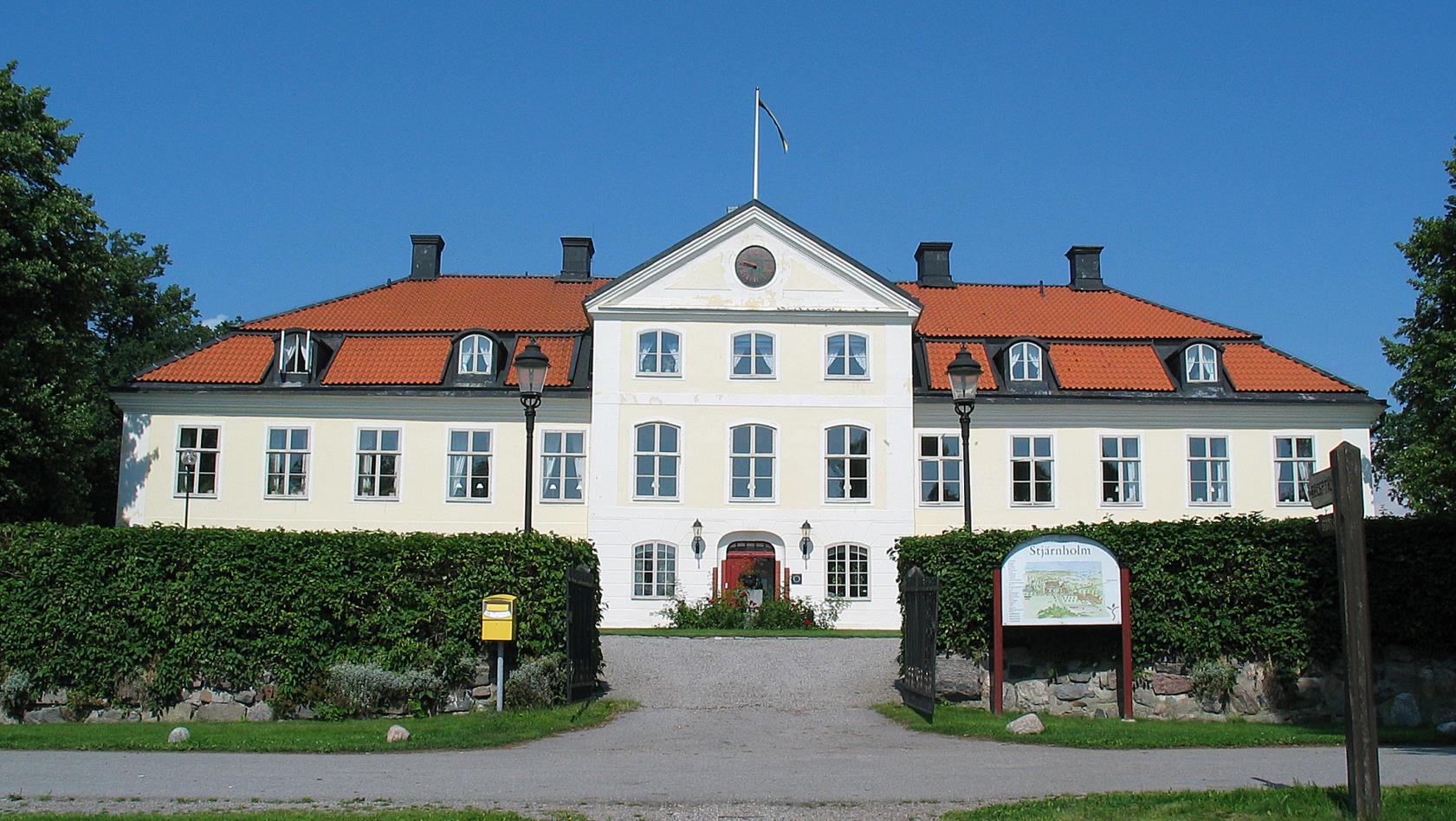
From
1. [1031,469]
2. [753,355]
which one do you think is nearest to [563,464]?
[753,355]

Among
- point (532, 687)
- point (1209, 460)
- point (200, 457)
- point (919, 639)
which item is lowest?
point (532, 687)

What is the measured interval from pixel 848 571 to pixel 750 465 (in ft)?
12.8

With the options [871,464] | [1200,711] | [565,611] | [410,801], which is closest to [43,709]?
[565,611]

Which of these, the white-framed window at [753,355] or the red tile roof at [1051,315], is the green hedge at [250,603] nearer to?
the white-framed window at [753,355]

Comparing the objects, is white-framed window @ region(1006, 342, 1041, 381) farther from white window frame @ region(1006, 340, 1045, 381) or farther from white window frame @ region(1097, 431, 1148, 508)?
white window frame @ region(1097, 431, 1148, 508)

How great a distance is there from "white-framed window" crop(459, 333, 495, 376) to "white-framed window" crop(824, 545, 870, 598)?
1092cm

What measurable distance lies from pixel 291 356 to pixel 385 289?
5.18 metres

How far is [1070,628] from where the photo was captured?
58.4ft

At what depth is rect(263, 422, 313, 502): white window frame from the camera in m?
35.7

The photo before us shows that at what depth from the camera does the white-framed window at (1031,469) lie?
36156 mm

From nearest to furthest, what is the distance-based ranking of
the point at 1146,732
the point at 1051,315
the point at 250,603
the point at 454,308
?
the point at 1146,732 < the point at 250,603 < the point at 454,308 < the point at 1051,315

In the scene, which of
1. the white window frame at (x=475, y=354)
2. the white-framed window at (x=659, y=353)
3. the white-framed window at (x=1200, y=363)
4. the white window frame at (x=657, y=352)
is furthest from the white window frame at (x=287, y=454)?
the white-framed window at (x=1200, y=363)

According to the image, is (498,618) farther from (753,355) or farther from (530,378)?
(753,355)

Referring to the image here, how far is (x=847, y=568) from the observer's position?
3459 centimetres
